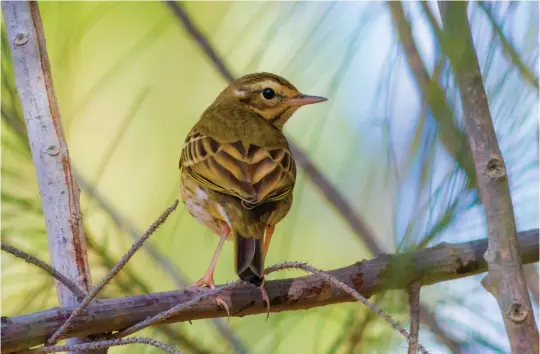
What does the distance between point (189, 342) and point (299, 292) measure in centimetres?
51

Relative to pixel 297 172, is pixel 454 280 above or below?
below

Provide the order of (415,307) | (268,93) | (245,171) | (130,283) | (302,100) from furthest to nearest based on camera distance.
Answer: (268,93)
(302,100)
(245,171)
(130,283)
(415,307)

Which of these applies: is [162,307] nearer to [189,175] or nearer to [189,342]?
[189,342]

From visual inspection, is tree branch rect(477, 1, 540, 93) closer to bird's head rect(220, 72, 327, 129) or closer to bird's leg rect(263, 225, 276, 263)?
bird's leg rect(263, 225, 276, 263)

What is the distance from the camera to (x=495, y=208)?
1852 mm

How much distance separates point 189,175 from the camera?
12.2ft

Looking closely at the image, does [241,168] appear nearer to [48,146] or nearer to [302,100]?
[302,100]

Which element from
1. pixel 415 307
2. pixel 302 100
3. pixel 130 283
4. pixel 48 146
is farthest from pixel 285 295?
pixel 302 100

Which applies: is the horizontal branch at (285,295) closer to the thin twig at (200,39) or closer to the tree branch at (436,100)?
the tree branch at (436,100)

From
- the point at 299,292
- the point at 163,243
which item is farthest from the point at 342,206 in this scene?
the point at 163,243

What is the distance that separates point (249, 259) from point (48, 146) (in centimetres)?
86

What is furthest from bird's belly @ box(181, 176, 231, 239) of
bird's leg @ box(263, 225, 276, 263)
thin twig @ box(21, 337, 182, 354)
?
thin twig @ box(21, 337, 182, 354)

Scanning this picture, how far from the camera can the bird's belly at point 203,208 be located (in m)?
3.49

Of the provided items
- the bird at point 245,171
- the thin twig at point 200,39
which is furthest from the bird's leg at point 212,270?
the thin twig at point 200,39
